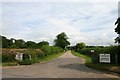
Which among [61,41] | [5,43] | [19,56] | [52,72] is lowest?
[52,72]

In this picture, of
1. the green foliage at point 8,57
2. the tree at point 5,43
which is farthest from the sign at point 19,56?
the tree at point 5,43

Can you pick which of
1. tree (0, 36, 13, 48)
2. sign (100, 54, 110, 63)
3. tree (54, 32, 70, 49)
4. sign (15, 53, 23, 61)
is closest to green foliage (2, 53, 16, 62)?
sign (15, 53, 23, 61)

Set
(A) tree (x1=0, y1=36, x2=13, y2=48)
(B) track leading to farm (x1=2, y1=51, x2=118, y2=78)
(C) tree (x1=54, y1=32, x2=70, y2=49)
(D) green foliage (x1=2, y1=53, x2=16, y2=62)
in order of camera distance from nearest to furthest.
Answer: (B) track leading to farm (x1=2, y1=51, x2=118, y2=78) < (D) green foliage (x1=2, y1=53, x2=16, y2=62) < (A) tree (x1=0, y1=36, x2=13, y2=48) < (C) tree (x1=54, y1=32, x2=70, y2=49)

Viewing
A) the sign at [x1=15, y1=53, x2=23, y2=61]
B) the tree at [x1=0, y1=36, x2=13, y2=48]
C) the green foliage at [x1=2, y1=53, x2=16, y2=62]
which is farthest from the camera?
the tree at [x1=0, y1=36, x2=13, y2=48]

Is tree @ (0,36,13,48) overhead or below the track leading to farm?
overhead

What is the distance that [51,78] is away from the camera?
48.4 feet

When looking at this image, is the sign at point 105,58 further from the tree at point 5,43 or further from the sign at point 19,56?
the tree at point 5,43

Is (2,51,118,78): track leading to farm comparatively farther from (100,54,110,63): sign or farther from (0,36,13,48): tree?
(0,36,13,48): tree

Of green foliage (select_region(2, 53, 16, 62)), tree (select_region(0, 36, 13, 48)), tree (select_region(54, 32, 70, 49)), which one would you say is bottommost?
green foliage (select_region(2, 53, 16, 62))

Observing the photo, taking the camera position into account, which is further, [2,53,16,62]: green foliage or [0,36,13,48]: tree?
[0,36,13,48]: tree

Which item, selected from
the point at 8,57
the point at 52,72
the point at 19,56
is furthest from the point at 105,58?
the point at 8,57

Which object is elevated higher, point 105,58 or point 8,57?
point 105,58

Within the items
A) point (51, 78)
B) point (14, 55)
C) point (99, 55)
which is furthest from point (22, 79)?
point (14, 55)

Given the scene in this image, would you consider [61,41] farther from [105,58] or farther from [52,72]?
[52,72]
